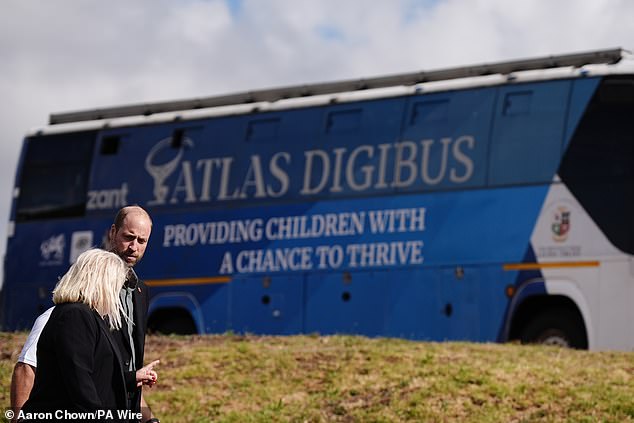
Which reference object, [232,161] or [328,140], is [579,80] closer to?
[328,140]

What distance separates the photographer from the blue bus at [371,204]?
19.1 m

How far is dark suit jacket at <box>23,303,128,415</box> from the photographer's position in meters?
7.11

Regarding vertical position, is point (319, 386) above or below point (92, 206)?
below

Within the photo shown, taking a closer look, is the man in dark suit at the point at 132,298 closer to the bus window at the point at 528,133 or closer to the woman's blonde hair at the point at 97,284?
the woman's blonde hair at the point at 97,284

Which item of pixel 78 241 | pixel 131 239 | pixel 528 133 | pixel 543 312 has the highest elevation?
pixel 528 133

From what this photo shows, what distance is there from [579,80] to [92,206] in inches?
335

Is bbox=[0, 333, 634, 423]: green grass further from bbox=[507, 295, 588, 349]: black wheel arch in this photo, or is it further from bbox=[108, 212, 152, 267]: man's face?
bbox=[108, 212, 152, 267]: man's face

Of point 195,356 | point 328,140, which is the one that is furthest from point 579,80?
point 195,356

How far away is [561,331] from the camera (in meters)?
19.2

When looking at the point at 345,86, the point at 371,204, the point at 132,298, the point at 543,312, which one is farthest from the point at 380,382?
the point at 345,86

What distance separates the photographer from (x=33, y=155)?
24.8 meters

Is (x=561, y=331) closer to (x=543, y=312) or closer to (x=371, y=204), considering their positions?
→ (x=543, y=312)

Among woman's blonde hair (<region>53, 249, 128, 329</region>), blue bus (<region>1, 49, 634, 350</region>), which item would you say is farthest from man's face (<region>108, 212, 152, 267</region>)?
blue bus (<region>1, 49, 634, 350</region>)

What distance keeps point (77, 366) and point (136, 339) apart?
22.9 inches
